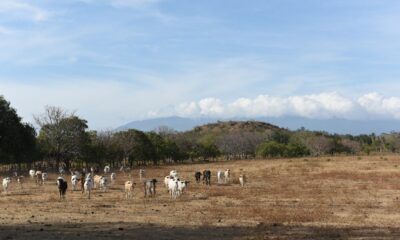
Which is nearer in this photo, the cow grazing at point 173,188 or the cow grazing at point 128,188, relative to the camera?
the cow grazing at point 173,188

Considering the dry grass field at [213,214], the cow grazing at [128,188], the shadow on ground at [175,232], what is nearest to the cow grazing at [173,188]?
the dry grass field at [213,214]

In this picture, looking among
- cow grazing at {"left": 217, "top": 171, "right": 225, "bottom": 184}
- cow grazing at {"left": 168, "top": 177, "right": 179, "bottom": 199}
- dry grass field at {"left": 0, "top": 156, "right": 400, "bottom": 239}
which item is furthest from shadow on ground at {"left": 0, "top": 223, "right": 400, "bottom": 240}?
cow grazing at {"left": 217, "top": 171, "right": 225, "bottom": 184}

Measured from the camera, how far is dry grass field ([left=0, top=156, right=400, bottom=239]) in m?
18.3

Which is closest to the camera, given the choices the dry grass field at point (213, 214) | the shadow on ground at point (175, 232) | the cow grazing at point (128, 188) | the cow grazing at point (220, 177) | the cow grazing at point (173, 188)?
the shadow on ground at point (175, 232)

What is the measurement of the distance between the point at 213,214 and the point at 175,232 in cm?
541

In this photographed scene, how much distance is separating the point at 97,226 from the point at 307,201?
1377cm

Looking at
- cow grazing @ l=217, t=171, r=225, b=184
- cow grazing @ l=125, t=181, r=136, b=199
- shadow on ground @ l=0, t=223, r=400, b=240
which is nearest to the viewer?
shadow on ground @ l=0, t=223, r=400, b=240

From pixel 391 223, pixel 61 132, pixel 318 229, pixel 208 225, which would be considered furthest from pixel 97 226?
pixel 61 132

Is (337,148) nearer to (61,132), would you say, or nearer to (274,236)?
(61,132)

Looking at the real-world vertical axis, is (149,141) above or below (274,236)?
above

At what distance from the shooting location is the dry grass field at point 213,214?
1833 cm

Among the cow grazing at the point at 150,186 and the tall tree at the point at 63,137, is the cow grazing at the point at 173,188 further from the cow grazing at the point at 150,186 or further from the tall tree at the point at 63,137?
the tall tree at the point at 63,137

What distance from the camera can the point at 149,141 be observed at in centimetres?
9144

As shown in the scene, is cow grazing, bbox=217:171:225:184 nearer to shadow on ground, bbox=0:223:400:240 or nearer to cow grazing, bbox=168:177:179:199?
cow grazing, bbox=168:177:179:199
